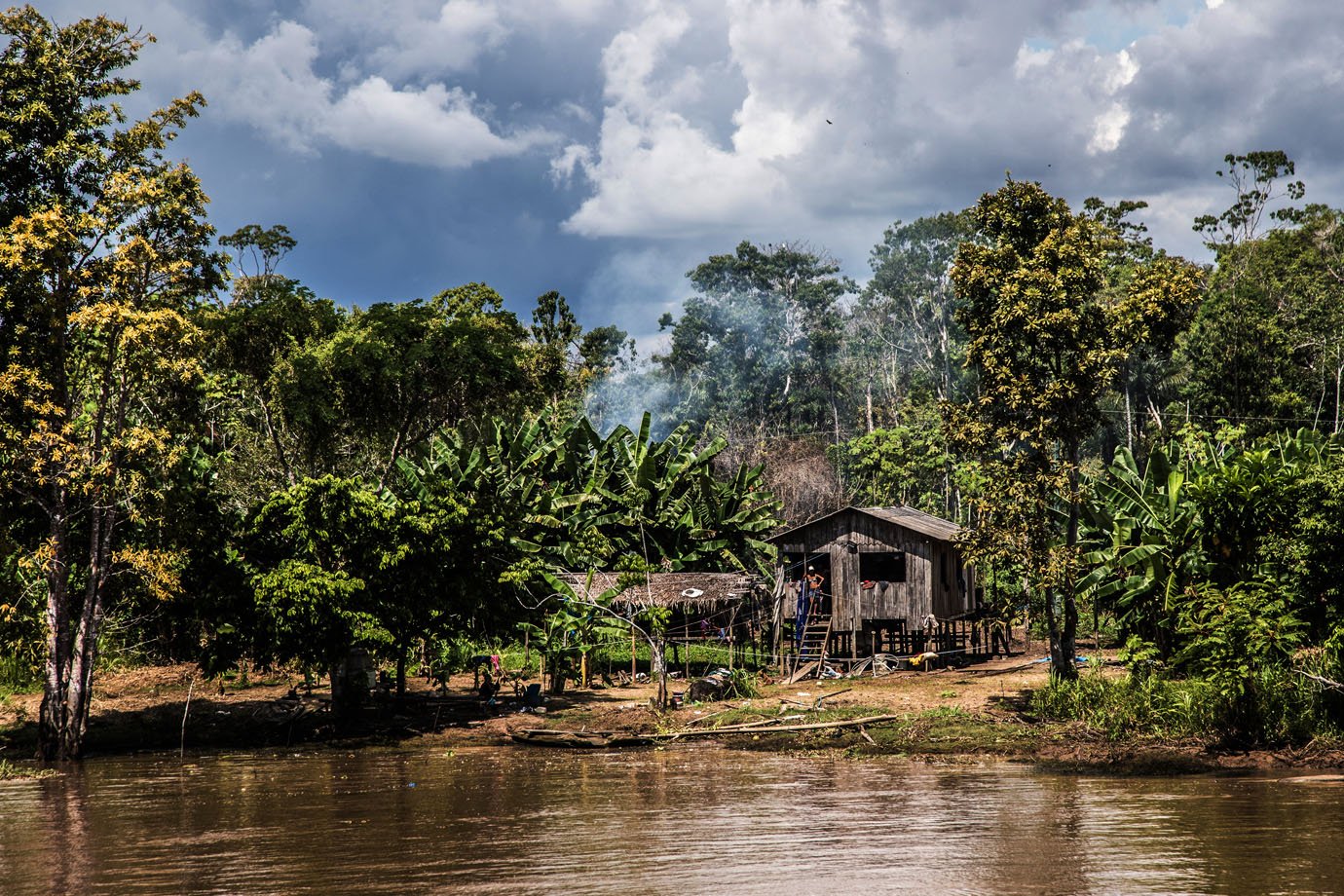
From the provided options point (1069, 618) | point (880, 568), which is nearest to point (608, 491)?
point (880, 568)

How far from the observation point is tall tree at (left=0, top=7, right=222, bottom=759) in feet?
70.2

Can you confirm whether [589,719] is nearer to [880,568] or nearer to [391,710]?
[391,710]

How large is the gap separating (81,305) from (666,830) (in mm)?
14833

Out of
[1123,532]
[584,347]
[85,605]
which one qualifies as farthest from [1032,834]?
[584,347]

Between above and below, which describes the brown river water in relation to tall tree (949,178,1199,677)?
below

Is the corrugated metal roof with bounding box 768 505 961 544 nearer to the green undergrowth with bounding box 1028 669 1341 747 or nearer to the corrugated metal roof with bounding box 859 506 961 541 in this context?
the corrugated metal roof with bounding box 859 506 961 541

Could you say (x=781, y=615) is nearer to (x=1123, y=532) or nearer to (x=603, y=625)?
(x=603, y=625)

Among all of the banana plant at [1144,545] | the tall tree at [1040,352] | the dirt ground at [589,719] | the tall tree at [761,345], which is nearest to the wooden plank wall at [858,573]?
the dirt ground at [589,719]

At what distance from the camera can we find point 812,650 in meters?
31.0

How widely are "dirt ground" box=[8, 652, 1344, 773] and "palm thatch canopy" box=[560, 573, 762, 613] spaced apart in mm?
2093

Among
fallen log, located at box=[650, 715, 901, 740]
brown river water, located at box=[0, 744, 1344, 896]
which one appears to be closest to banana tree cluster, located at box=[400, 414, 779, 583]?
fallen log, located at box=[650, 715, 901, 740]

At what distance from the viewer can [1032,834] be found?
14.0 meters

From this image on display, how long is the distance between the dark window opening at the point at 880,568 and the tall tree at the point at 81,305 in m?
19.0

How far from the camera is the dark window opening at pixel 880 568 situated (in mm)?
34312
